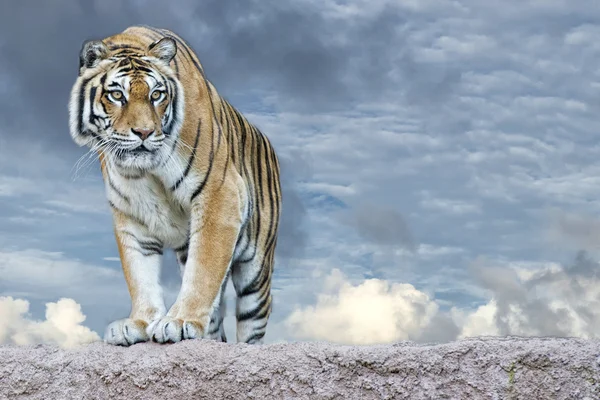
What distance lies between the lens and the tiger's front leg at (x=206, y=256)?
4.30 metres

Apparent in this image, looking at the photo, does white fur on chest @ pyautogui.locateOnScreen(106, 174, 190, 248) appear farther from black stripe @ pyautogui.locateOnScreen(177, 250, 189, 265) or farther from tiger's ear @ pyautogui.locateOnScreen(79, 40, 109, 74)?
tiger's ear @ pyautogui.locateOnScreen(79, 40, 109, 74)

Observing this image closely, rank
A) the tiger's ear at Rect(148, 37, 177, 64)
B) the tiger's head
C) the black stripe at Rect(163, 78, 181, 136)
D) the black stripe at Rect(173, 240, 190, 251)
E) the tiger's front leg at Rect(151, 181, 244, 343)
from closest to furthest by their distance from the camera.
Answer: the tiger's front leg at Rect(151, 181, 244, 343) → the tiger's head → the black stripe at Rect(163, 78, 181, 136) → the tiger's ear at Rect(148, 37, 177, 64) → the black stripe at Rect(173, 240, 190, 251)

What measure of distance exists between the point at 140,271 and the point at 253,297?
52.5 inches

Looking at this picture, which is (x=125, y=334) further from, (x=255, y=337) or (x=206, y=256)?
(x=255, y=337)

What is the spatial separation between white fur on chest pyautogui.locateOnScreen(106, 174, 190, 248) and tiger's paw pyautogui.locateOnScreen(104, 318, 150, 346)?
0.71 m

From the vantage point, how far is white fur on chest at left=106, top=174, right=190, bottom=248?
4688mm

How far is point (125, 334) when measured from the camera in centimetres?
410

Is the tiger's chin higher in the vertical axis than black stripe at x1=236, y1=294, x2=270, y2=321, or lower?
higher

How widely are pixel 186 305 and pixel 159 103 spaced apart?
112cm

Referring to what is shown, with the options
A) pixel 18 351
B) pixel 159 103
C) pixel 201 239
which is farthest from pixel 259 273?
pixel 18 351

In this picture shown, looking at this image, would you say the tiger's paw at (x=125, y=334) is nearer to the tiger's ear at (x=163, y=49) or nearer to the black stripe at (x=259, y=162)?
the tiger's ear at (x=163, y=49)

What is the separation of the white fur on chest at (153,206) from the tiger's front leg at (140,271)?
6cm

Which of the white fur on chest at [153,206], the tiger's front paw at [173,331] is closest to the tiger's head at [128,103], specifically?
the white fur on chest at [153,206]

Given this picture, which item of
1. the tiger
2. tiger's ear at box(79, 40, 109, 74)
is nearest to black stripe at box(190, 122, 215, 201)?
the tiger
